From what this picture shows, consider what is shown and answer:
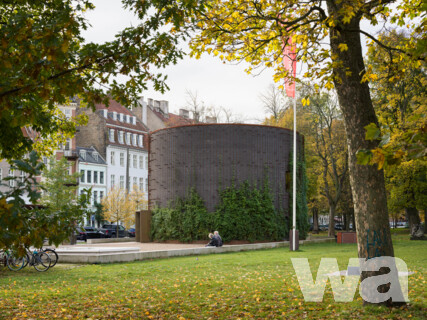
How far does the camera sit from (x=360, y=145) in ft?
28.5

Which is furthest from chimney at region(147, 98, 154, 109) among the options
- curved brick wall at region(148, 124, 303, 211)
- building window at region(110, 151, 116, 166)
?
curved brick wall at region(148, 124, 303, 211)

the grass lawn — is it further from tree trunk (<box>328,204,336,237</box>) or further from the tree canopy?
tree trunk (<box>328,204,336,237</box>)

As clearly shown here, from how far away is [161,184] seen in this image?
36.1 metres

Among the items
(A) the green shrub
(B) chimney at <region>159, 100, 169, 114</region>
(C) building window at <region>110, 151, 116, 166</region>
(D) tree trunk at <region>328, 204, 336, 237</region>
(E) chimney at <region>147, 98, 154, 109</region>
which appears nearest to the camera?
(A) the green shrub

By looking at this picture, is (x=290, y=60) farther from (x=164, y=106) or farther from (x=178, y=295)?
(x=164, y=106)

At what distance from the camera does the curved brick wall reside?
1342 inches

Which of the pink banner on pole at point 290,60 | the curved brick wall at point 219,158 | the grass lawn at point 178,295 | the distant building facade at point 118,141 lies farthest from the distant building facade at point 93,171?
the grass lawn at point 178,295

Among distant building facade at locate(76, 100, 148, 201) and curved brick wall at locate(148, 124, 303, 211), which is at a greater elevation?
distant building facade at locate(76, 100, 148, 201)

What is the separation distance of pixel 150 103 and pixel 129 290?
2969 inches

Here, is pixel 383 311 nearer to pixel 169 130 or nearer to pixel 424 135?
pixel 424 135

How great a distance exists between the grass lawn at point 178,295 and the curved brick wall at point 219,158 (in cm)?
1628

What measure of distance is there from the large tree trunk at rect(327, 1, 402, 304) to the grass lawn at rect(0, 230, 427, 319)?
44.3 inches

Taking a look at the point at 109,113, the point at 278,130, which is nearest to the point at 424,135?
the point at 278,130

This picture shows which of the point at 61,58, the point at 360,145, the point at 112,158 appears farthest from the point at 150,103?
the point at 61,58
